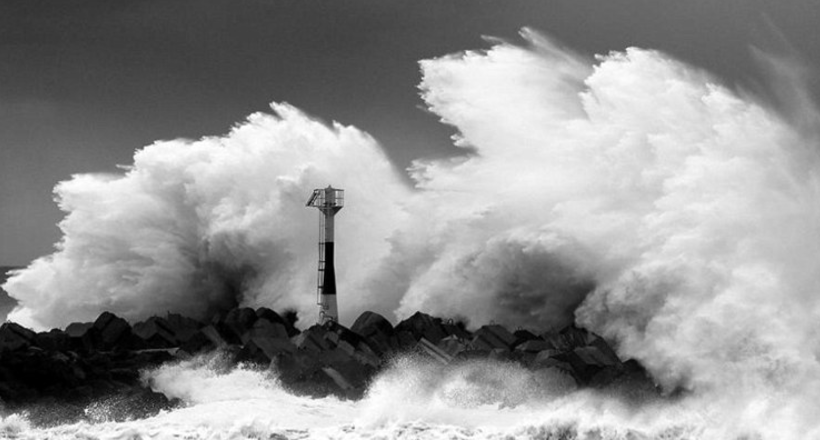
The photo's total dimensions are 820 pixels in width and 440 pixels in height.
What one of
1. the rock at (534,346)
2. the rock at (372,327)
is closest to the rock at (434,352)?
the rock at (534,346)

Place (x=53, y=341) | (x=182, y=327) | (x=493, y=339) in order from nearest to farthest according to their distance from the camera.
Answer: (x=493, y=339) → (x=53, y=341) → (x=182, y=327)

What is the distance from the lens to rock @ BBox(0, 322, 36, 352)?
539 inches

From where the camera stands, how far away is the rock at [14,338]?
13.7 m

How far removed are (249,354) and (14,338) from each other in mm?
3280

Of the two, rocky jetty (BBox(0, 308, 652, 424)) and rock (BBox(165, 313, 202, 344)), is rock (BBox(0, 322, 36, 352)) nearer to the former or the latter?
rocky jetty (BBox(0, 308, 652, 424))

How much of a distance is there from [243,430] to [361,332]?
15.7ft

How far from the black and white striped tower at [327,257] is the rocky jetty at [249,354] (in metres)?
1.06

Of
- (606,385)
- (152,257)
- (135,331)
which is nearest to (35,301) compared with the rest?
(152,257)

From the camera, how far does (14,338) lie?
1443 centimetres

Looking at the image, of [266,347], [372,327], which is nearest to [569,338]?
[372,327]

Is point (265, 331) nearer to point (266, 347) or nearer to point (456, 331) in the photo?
point (266, 347)

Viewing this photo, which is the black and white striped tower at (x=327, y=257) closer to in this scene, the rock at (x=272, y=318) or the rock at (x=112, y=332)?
the rock at (x=272, y=318)

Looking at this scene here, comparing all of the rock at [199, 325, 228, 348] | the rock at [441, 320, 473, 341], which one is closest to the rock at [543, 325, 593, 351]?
the rock at [441, 320, 473, 341]

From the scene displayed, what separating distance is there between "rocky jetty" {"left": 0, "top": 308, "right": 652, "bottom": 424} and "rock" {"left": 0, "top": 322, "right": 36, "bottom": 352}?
0.08 feet
